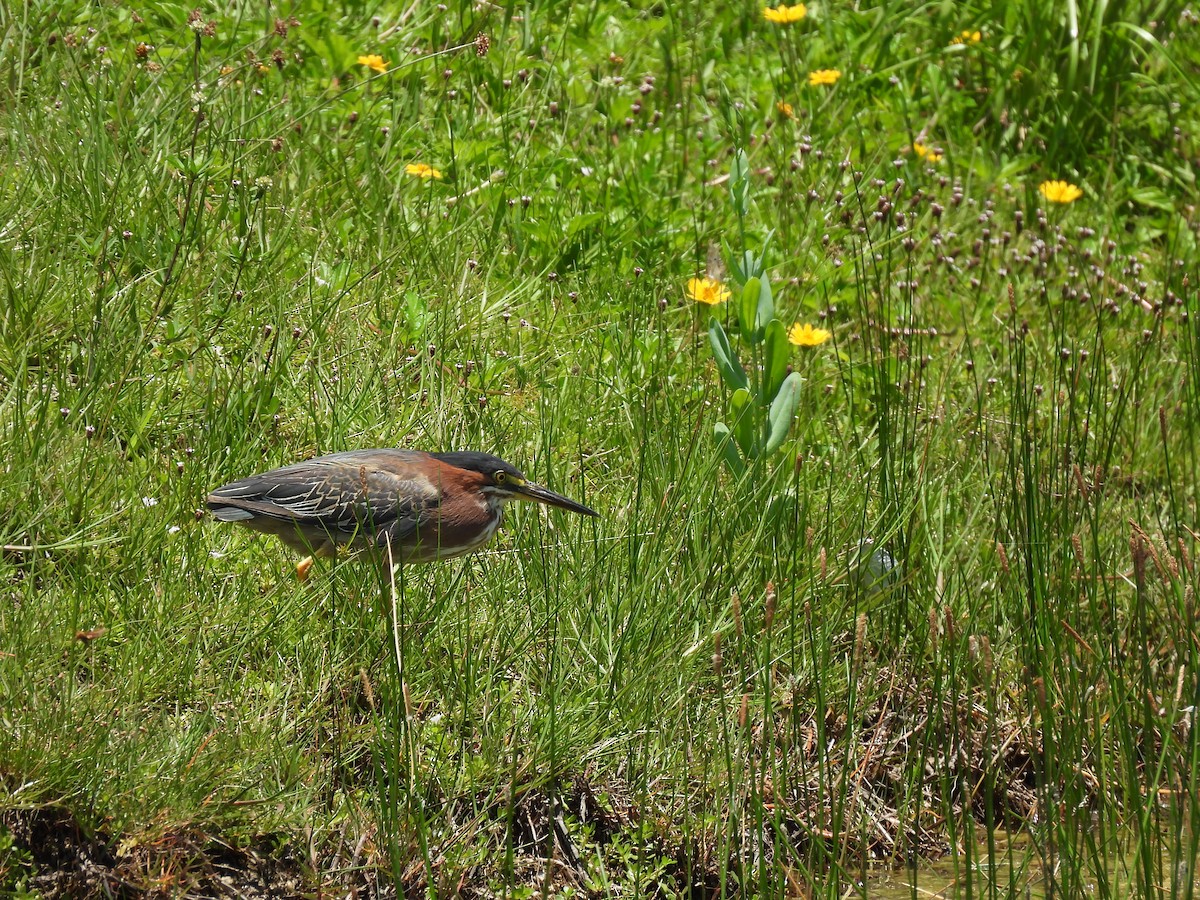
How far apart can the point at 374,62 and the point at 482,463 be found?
243 centimetres

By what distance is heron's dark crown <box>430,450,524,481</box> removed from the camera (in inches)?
160

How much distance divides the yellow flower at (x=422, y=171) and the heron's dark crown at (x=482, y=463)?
1687 millimetres

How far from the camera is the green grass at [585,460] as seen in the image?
3273 millimetres

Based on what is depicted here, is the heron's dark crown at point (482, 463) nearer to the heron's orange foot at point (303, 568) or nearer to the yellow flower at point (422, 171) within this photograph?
the heron's orange foot at point (303, 568)

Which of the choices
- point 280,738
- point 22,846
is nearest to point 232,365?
point 280,738

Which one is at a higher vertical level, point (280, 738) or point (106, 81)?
point (106, 81)

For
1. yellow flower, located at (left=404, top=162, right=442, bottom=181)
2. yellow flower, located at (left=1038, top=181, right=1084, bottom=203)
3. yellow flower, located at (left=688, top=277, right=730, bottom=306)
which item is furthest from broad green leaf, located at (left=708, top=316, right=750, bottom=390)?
yellow flower, located at (left=1038, top=181, right=1084, bottom=203)

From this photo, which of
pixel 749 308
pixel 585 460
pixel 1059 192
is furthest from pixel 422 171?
pixel 1059 192

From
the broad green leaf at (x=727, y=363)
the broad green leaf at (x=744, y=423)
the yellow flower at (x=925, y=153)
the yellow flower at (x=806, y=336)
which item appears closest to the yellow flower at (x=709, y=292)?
the yellow flower at (x=806, y=336)

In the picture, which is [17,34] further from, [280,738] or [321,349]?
[280,738]

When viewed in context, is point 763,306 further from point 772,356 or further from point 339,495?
point 339,495

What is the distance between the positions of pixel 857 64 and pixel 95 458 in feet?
14.8

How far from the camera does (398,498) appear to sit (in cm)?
405

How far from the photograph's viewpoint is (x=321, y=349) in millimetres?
4633
